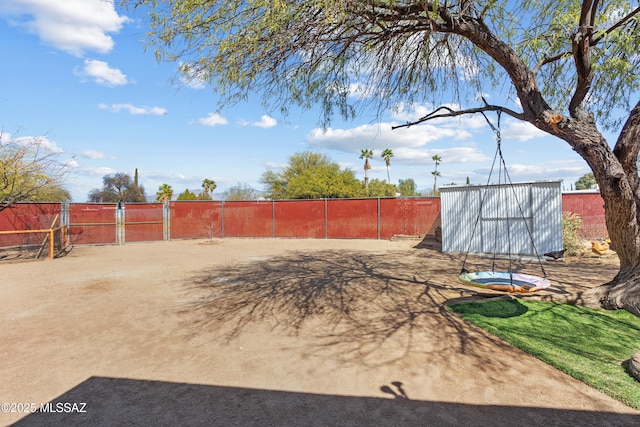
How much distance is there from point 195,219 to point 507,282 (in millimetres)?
16784

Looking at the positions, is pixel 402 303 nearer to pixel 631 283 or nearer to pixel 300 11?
pixel 631 283

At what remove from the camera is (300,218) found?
19281 millimetres

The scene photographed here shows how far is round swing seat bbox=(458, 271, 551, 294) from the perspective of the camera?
443cm

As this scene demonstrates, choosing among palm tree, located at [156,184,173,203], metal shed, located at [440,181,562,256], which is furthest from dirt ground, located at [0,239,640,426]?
palm tree, located at [156,184,173,203]

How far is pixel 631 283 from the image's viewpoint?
5.18 metres

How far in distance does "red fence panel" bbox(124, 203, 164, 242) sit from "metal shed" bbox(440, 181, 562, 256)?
554 inches

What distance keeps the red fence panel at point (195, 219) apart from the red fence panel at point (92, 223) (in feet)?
9.42

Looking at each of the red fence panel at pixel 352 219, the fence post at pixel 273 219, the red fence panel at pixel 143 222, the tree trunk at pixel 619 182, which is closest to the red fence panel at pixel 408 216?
the red fence panel at pixel 352 219

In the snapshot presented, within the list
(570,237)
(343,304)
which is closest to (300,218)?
(570,237)

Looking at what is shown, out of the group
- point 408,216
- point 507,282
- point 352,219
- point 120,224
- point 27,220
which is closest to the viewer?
point 507,282

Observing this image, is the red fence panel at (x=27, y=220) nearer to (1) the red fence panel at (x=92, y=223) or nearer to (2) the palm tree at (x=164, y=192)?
(1) the red fence panel at (x=92, y=223)

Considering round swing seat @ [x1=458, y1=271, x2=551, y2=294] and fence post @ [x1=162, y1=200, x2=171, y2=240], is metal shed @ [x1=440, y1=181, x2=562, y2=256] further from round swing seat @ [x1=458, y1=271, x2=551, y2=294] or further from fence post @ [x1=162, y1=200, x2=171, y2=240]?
fence post @ [x1=162, y1=200, x2=171, y2=240]

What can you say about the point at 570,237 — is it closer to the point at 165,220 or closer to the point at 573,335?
the point at 573,335

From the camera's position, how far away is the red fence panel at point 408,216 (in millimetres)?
16416
